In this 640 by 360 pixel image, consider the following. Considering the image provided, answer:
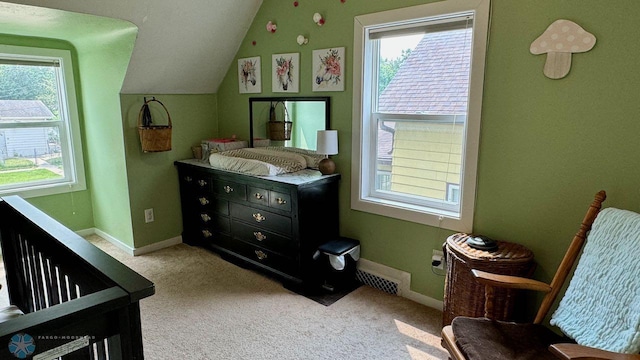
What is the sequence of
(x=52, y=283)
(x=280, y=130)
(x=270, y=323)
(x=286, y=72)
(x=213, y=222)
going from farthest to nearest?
1. (x=213, y=222)
2. (x=280, y=130)
3. (x=286, y=72)
4. (x=270, y=323)
5. (x=52, y=283)

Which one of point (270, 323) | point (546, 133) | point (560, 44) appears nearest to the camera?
point (560, 44)

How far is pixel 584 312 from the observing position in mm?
1623

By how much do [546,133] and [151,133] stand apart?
2.90 meters

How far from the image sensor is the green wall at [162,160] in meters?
3.45

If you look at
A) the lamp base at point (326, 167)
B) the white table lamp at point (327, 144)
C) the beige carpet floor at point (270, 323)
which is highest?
the white table lamp at point (327, 144)

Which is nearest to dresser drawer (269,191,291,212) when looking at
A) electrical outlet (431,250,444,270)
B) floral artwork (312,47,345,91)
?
floral artwork (312,47,345,91)

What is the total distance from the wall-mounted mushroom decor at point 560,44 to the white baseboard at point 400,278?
153 centimetres

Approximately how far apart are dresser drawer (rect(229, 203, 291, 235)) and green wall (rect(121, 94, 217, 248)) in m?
0.88

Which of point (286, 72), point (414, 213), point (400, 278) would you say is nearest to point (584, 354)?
point (414, 213)

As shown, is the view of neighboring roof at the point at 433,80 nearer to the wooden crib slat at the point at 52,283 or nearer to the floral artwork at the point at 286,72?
the floral artwork at the point at 286,72

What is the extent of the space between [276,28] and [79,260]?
8.17ft

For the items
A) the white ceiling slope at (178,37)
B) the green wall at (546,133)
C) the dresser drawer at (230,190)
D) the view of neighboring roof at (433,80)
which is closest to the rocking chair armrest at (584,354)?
the green wall at (546,133)

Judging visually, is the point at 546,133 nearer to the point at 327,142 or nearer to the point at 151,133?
the point at 327,142

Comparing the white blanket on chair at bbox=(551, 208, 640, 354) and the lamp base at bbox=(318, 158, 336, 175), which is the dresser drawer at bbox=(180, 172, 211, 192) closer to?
the lamp base at bbox=(318, 158, 336, 175)
